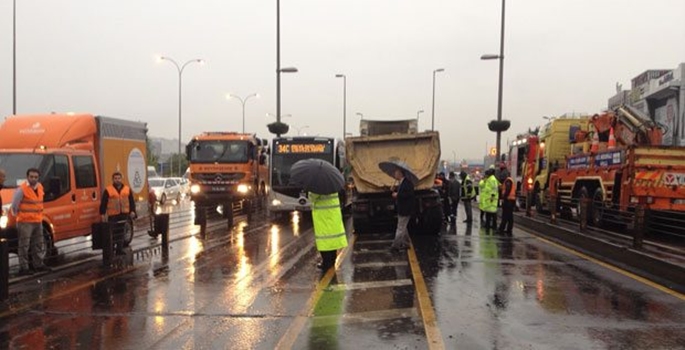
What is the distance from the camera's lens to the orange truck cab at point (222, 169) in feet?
72.1

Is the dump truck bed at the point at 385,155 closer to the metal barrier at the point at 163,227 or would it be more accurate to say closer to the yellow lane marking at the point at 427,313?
the metal barrier at the point at 163,227

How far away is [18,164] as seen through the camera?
10.5m

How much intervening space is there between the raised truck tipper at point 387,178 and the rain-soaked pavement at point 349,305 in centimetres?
355

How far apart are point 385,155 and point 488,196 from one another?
3.02 metres

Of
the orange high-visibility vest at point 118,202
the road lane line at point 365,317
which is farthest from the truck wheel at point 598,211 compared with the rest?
the orange high-visibility vest at point 118,202

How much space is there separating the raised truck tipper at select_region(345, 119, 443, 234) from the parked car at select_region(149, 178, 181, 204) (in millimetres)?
19775

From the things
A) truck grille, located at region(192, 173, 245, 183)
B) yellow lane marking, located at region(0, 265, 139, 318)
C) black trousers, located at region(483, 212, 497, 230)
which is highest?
truck grille, located at region(192, 173, 245, 183)

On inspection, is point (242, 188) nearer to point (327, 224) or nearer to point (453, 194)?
point (453, 194)

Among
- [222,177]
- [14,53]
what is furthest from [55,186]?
[14,53]

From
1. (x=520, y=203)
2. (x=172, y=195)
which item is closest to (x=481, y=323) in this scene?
(x=520, y=203)

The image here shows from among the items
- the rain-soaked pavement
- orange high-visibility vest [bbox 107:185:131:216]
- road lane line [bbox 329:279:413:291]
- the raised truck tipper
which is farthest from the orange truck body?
orange high-visibility vest [bbox 107:185:131:216]

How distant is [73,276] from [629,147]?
11875mm

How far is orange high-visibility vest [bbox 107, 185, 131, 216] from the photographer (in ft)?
36.3

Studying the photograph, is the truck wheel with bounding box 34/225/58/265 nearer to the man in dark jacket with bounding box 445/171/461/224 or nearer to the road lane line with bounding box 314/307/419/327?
the road lane line with bounding box 314/307/419/327
